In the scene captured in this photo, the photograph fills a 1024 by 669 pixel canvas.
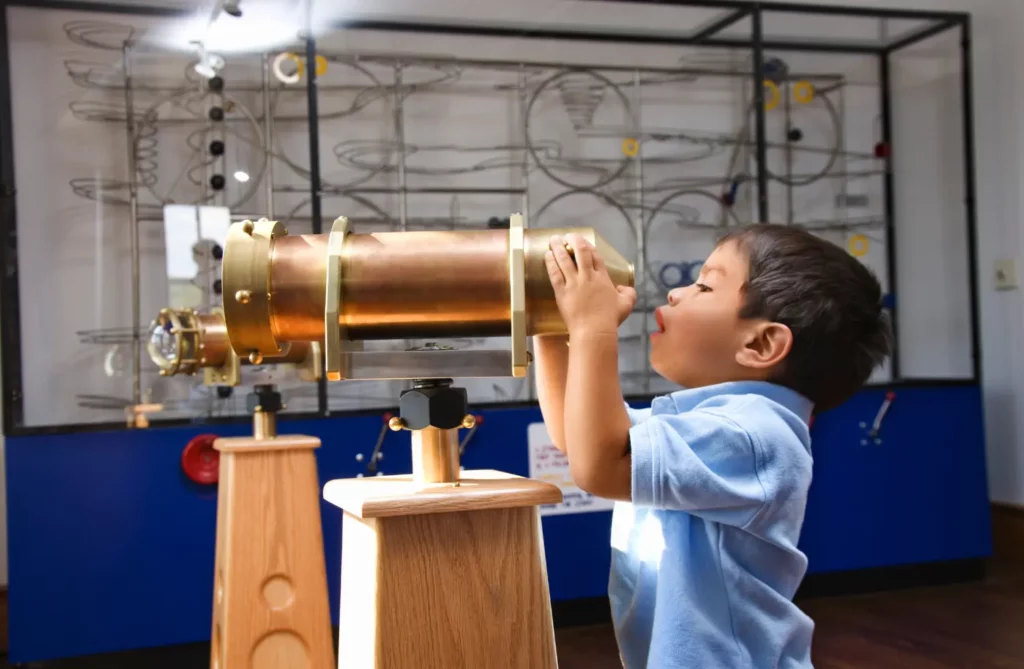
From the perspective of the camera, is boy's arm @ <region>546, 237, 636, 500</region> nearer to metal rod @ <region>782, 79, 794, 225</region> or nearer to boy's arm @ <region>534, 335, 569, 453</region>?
boy's arm @ <region>534, 335, 569, 453</region>

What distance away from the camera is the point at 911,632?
2887 mm

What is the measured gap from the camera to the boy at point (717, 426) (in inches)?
32.6

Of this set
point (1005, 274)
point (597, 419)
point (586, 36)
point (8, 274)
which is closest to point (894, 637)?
point (1005, 274)

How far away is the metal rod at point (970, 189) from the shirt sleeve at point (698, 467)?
2897 mm

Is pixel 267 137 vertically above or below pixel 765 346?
above

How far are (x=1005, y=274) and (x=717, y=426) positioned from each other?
123 inches

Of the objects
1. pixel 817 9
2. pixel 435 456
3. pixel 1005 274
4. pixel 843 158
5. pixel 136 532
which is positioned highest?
pixel 817 9

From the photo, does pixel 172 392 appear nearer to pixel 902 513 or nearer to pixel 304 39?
pixel 304 39

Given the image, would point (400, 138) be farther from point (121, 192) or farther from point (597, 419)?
point (597, 419)

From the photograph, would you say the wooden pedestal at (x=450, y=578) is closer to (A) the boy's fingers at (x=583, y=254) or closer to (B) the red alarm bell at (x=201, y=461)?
(A) the boy's fingers at (x=583, y=254)

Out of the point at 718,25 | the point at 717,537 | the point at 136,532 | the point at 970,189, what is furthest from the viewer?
the point at 970,189

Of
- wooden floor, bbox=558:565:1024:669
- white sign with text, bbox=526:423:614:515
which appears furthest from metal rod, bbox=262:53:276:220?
wooden floor, bbox=558:565:1024:669

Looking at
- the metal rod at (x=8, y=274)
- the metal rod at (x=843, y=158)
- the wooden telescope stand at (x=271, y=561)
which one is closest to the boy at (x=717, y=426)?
the wooden telescope stand at (x=271, y=561)

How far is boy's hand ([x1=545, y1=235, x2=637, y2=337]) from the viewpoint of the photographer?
2.44 feet
